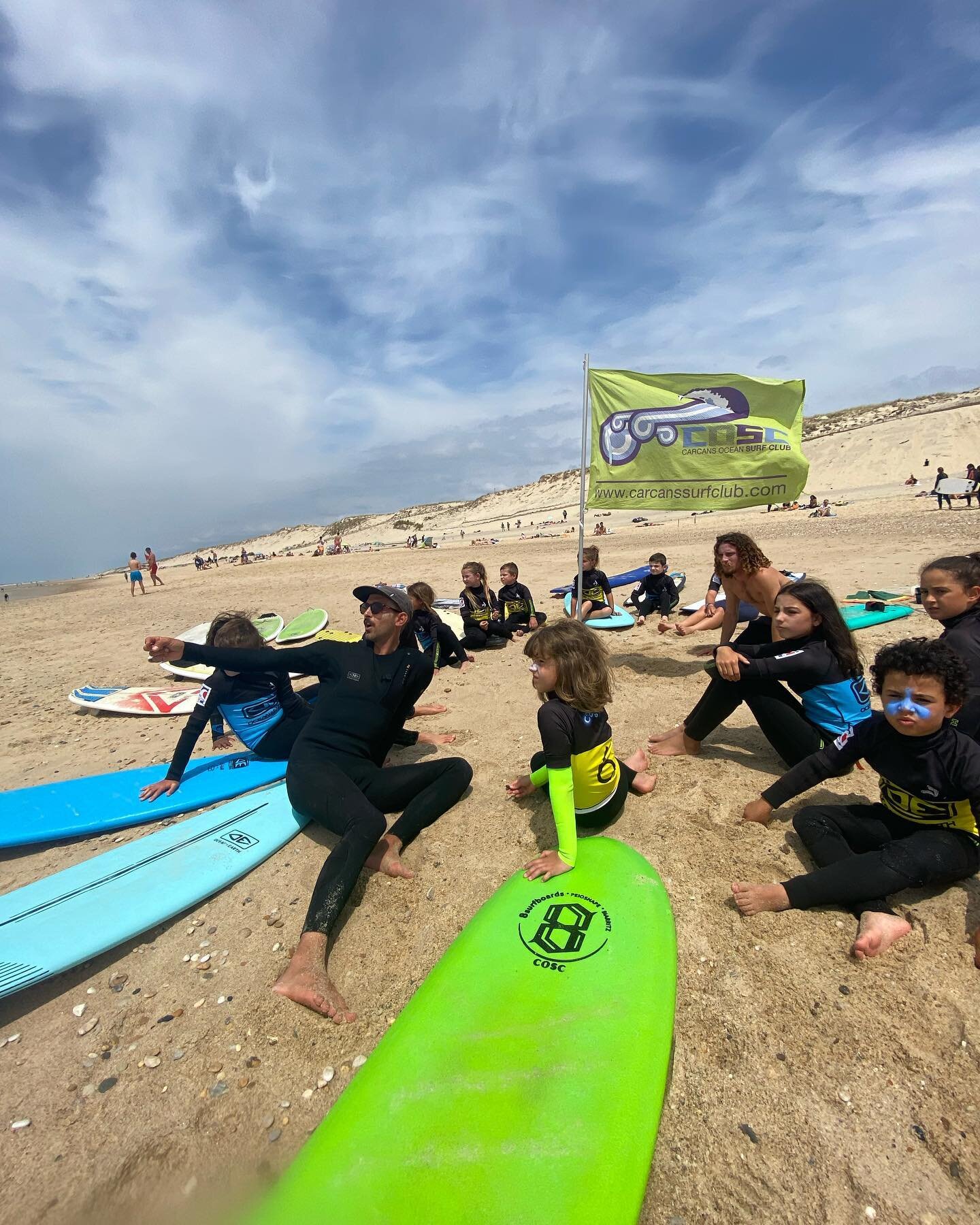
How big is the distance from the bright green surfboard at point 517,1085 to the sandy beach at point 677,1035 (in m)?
0.15

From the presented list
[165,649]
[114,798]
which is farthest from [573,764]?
[114,798]

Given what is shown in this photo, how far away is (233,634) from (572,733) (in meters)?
2.81

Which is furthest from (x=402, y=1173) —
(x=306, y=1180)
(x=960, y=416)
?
(x=960, y=416)

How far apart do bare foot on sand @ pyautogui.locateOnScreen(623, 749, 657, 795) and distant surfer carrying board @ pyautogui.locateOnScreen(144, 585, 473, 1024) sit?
1.11 metres

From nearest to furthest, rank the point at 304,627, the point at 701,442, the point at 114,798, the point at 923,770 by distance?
the point at 923,770 < the point at 114,798 < the point at 701,442 < the point at 304,627

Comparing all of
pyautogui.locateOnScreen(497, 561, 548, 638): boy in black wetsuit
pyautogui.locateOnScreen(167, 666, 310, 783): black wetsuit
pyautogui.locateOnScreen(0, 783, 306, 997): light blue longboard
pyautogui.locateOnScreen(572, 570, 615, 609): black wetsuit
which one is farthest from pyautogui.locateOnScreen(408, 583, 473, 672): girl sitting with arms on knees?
pyautogui.locateOnScreen(0, 783, 306, 997): light blue longboard

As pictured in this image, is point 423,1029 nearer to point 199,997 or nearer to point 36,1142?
point 199,997

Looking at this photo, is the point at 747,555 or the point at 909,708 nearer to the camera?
the point at 909,708

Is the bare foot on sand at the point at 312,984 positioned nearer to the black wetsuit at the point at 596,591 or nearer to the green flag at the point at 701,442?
the green flag at the point at 701,442

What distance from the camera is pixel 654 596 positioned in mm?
9000

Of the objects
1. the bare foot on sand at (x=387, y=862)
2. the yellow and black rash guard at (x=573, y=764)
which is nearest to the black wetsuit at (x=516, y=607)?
the yellow and black rash guard at (x=573, y=764)

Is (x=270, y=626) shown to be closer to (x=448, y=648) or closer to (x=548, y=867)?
(x=448, y=648)

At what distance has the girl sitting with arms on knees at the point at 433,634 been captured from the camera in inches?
263

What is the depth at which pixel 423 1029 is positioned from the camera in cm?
212
